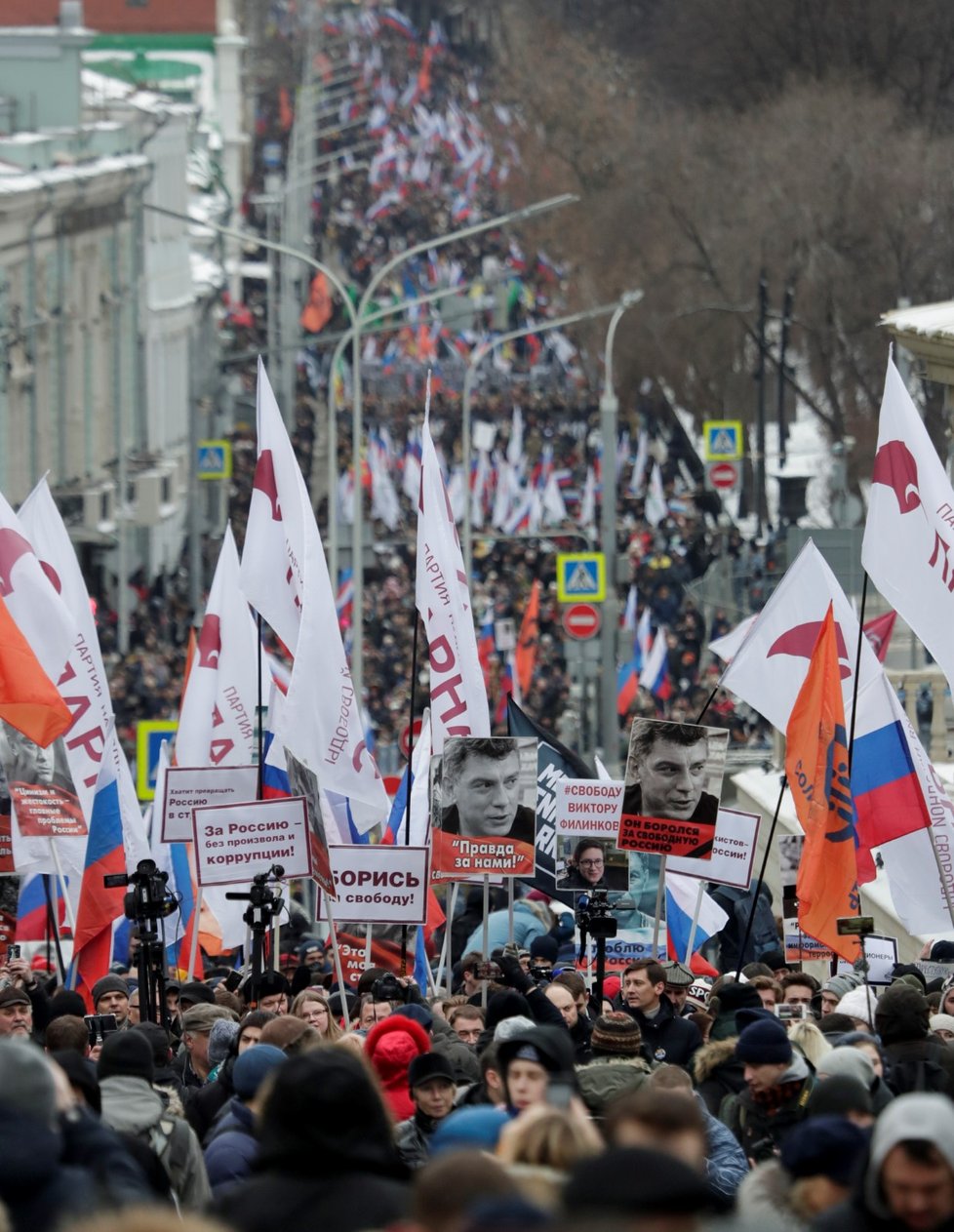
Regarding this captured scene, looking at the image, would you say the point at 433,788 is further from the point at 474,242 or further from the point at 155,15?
the point at 155,15

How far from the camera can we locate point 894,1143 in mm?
5926

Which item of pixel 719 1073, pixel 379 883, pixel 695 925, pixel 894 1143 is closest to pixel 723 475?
pixel 695 925

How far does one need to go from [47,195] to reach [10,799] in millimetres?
32096

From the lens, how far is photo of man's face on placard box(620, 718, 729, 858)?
12.8 metres

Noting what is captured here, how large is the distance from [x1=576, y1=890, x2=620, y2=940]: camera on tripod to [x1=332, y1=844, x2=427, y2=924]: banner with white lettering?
0.71m

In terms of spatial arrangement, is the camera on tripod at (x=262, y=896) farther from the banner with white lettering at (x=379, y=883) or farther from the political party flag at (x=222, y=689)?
the political party flag at (x=222, y=689)

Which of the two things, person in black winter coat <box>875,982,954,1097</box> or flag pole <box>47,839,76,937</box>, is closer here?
person in black winter coat <box>875,982,954,1097</box>

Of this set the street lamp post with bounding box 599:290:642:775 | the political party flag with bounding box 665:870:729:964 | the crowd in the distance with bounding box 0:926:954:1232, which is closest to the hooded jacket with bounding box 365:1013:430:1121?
the crowd in the distance with bounding box 0:926:954:1232

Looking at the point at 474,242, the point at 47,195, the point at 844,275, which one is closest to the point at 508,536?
the point at 47,195

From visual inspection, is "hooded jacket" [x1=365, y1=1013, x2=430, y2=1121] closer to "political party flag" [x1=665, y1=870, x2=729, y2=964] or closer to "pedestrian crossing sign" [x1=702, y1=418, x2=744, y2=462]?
"political party flag" [x1=665, y1=870, x2=729, y2=964]

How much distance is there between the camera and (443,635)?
48.8 feet

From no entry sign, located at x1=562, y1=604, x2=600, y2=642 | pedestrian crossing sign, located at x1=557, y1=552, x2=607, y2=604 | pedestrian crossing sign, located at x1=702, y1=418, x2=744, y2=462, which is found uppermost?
pedestrian crossing sign, located at x1=702, y1=418, x2=744, y2=462

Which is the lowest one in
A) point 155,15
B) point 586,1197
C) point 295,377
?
point 586,1197

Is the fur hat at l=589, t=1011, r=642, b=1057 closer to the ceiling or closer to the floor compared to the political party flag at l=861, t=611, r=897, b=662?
closer to the floor
